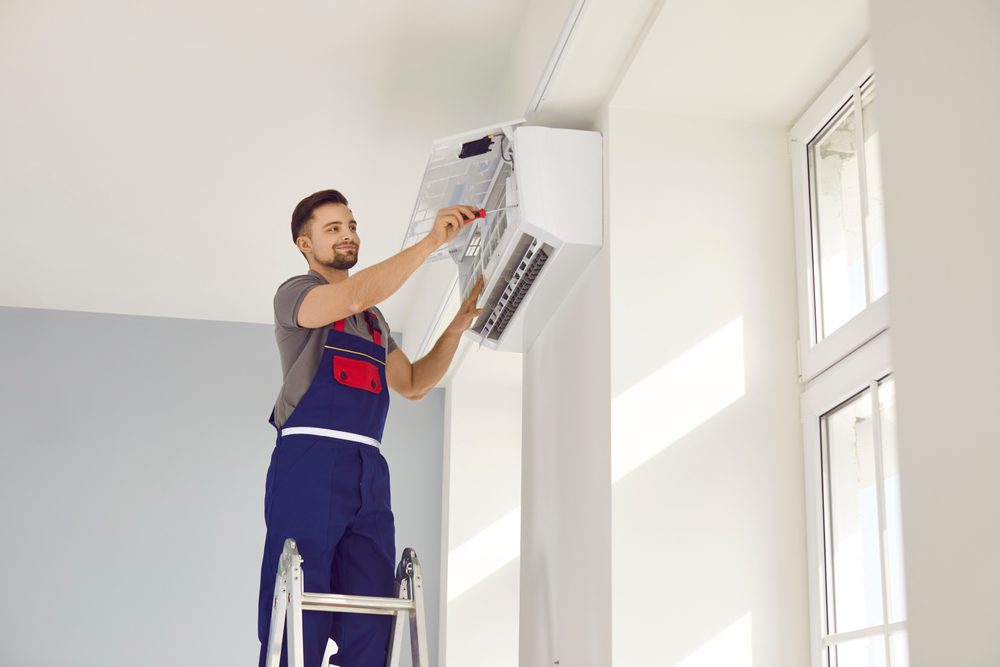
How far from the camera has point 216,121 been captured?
3.60m

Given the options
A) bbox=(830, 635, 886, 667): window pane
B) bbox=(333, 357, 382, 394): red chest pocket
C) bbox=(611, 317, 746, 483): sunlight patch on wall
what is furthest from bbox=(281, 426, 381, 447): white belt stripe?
bbox=(830, 635, 886, 667): window pane

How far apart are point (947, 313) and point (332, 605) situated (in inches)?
60.8

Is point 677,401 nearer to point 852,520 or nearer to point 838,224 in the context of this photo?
point 852,520

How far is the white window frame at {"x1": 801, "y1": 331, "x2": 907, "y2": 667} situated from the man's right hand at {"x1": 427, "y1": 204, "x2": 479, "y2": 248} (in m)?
0.86

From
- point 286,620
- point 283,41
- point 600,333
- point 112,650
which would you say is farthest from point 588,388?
point 112,650

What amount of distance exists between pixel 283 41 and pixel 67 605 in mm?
2981

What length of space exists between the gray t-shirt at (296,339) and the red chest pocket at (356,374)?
0.06m

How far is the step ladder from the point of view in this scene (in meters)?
2.12

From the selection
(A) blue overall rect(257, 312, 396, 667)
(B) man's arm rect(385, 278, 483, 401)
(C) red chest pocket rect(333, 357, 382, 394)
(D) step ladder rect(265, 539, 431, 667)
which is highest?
(B) man's arm rect(385, 278, 483, 401)

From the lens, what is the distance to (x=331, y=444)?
243 centimetres

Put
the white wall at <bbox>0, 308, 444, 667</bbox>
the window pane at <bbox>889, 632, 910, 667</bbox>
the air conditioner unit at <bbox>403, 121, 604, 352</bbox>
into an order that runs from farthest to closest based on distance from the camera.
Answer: the white wall at <bbox>0, 308, 444, 667</bbox> → the air conditioner unit at <bbox>403, 121, 604, 352</bbox> → the window pane at <bbox>889, 632, 910, 667</bbox>

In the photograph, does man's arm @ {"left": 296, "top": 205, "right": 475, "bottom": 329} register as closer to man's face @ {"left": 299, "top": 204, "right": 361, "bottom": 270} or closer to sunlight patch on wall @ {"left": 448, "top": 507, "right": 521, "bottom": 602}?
man's face @ {"left": 299, "top": 204, "right": 361, "bottom": 270}

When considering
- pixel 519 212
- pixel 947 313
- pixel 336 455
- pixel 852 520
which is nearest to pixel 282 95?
pixel 519 212

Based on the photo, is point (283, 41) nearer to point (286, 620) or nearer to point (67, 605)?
point (286, 620)
